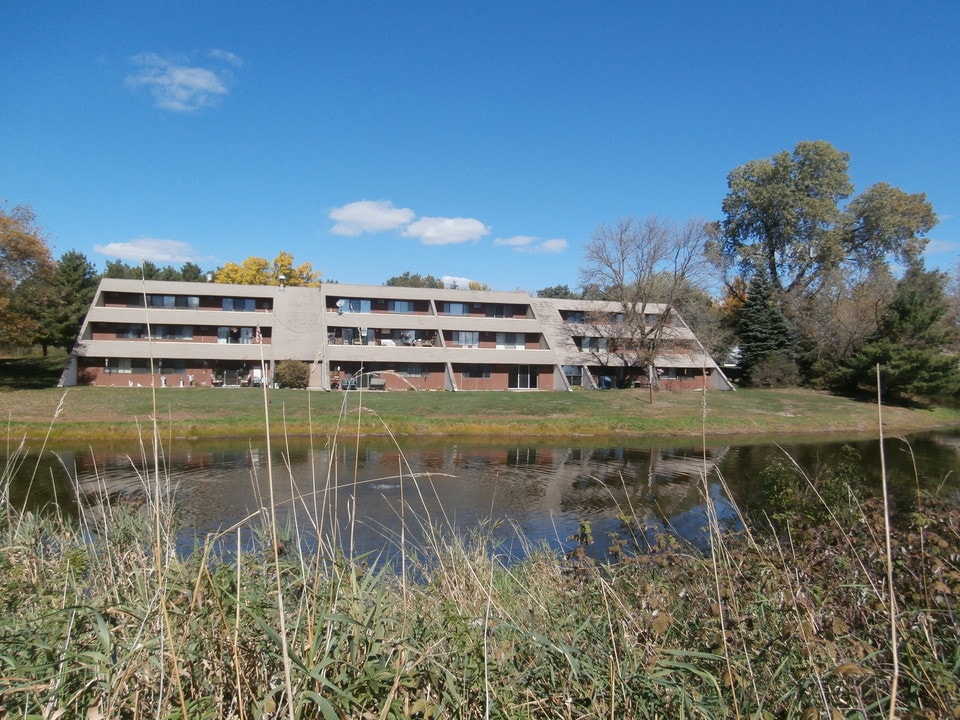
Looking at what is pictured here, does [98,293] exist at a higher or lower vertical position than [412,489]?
higher

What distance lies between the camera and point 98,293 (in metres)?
41.3

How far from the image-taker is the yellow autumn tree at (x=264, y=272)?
67688 millimetres

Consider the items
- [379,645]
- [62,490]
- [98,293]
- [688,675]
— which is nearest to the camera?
[379,645]

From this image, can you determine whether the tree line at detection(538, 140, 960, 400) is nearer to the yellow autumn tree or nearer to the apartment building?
the apartment building

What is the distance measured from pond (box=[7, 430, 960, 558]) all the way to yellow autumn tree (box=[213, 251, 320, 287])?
45.3 m

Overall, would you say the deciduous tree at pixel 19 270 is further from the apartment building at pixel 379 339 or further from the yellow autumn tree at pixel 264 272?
the yellow autumn tree at pixel 264 272

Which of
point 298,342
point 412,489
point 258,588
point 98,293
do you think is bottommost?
point 412,489

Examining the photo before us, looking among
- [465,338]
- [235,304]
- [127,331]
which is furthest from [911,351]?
[127,331]

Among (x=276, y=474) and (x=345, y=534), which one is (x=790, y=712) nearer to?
(x=345, y=534)

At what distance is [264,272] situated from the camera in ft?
228

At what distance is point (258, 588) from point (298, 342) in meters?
41.2

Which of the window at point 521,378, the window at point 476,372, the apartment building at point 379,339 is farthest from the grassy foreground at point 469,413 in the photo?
the window at point 521,378

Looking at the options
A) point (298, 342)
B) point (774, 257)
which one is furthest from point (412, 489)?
point (774, 257)

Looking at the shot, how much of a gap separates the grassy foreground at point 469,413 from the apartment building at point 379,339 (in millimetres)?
4587
